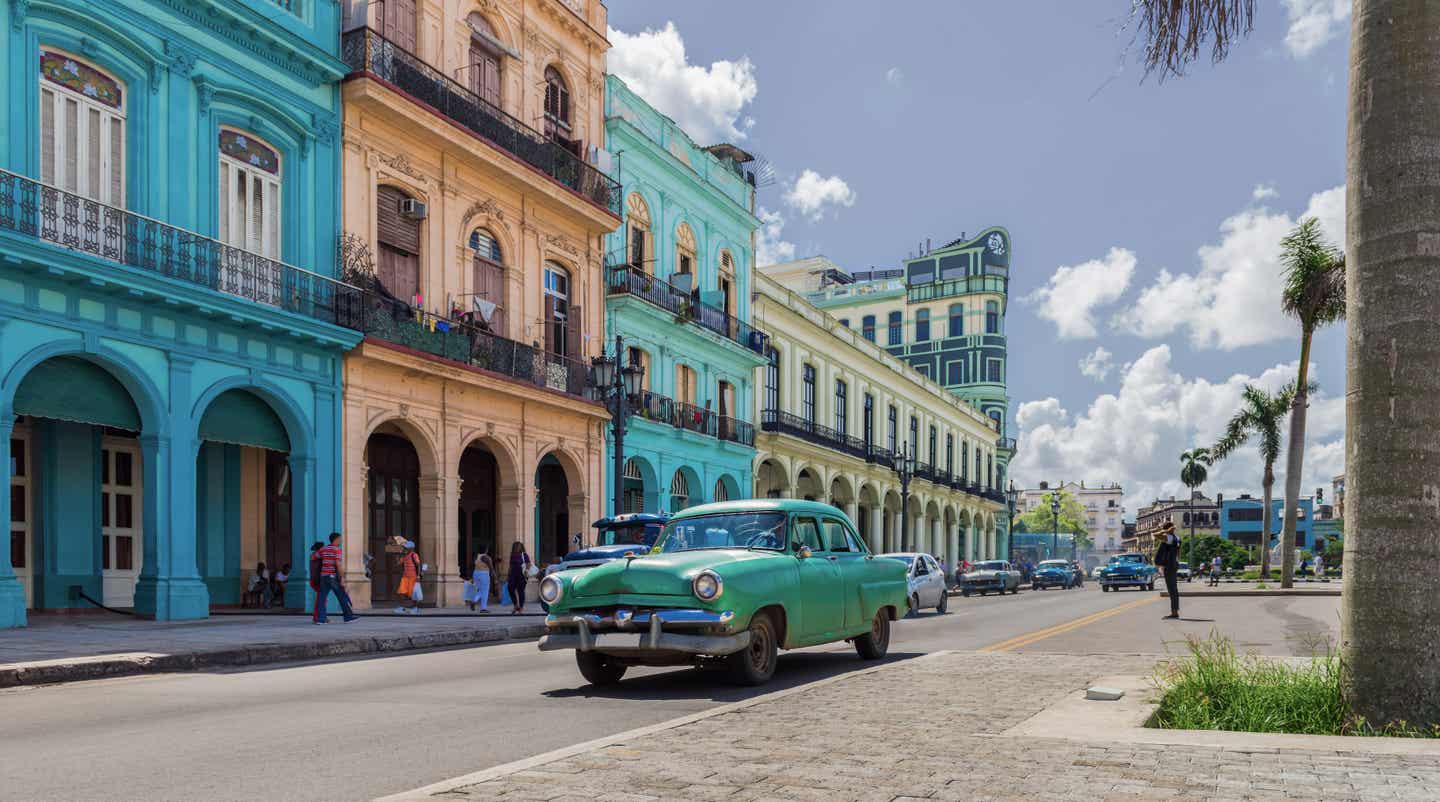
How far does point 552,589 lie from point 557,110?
23418 mm

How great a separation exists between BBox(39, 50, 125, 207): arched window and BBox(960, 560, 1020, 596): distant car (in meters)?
31.8

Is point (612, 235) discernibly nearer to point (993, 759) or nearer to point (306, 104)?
point (306, 104)

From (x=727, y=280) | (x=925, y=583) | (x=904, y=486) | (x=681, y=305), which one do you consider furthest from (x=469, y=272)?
(x=904, y=486)

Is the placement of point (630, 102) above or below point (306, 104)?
above

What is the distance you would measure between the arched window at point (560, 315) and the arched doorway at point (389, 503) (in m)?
5.20

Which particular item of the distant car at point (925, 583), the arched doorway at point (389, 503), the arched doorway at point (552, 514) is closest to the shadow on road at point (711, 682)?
the distant car at point (925, 583)

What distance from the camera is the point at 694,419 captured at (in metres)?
36.8

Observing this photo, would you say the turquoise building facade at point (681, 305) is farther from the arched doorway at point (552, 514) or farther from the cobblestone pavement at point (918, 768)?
the cobblestone pavement at point (918, 768)

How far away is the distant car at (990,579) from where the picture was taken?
43.1 m

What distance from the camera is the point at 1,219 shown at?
53.7 ft

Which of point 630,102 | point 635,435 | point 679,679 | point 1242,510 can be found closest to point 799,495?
point 635,435

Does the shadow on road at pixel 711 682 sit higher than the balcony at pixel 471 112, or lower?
lower

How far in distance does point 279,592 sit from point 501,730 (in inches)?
657

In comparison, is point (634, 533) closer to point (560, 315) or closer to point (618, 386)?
point (618, 386)
